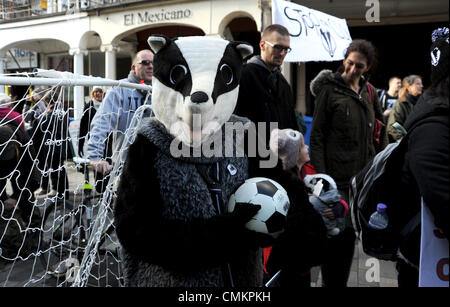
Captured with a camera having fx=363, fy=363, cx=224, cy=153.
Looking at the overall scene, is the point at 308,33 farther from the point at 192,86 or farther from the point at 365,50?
the point at 192,86

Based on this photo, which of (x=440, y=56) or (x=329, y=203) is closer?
(x=440, y=56)

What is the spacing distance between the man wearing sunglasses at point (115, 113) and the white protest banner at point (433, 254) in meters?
2.21

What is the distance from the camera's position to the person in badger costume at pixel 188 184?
130 centimetres

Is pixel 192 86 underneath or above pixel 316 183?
above

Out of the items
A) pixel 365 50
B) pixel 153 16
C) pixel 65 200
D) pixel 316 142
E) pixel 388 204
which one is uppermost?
pixel 153 16

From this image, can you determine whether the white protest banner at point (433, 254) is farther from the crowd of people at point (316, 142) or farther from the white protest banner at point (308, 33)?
the white protest banner at point (308, 33)

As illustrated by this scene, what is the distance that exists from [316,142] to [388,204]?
62.2 inches

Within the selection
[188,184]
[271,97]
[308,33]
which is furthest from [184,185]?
[308,33]

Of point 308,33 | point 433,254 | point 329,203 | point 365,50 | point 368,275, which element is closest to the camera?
point 433,254

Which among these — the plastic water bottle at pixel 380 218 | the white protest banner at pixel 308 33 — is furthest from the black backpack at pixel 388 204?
the white protest banner at pixel 308 33

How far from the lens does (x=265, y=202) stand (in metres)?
1.37

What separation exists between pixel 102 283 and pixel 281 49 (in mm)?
2511

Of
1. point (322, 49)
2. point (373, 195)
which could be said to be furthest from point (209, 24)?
point (373, 195)

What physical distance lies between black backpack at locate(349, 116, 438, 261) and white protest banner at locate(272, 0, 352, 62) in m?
3.14
